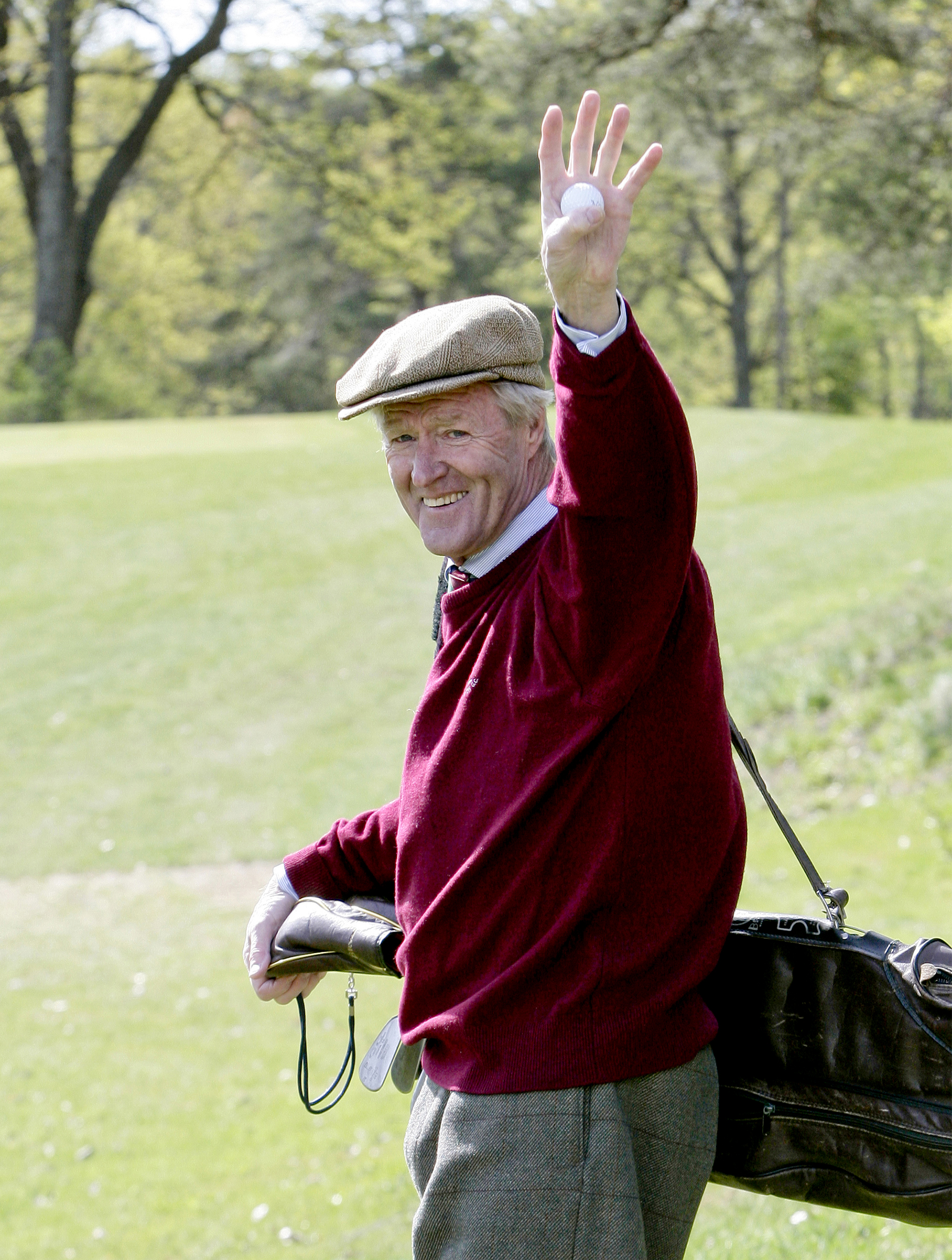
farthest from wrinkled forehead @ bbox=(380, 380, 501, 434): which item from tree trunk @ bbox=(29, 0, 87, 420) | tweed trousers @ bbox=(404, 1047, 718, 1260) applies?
tree trunk @ bbox=(29, 0, 87, 420)

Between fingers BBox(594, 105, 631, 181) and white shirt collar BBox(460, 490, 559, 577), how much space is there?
0.49 m

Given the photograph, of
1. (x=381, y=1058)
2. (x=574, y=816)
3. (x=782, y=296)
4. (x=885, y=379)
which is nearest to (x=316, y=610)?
(x=381, y=1058)

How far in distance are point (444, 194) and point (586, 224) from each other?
33.4 m

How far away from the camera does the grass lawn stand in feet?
17.1

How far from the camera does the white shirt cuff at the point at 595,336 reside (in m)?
1.71

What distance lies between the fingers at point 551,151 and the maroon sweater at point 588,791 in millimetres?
225

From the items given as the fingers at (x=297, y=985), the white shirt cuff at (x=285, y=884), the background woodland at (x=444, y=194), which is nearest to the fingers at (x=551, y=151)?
the white shirt cuff at (x=285, y=884)

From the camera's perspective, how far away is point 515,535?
207cm

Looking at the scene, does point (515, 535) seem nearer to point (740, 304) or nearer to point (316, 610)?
point (316, 610)

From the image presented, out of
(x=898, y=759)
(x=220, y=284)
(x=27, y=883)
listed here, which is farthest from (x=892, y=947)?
(x=220, y=284)

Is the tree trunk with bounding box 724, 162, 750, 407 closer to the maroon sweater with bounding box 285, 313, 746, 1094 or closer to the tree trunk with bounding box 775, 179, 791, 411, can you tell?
the tree trunk with bounding box 775, 179, 791, 411

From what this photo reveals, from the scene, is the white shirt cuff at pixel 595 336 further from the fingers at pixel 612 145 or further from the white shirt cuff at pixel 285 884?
the white shirt cuff at pixel 285 884

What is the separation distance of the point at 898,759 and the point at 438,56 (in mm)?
25812

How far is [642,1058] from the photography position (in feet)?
6.19
